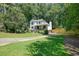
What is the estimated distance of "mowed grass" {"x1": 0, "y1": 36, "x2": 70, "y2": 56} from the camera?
4.24 metres

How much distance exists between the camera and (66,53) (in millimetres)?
4250

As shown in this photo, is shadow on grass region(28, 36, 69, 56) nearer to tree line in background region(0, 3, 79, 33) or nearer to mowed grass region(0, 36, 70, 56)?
mowed grass region(0, 36, 70, 56)

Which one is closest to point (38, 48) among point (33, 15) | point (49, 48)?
point (49, 48)

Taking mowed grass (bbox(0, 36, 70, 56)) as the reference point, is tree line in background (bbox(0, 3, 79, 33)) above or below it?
above

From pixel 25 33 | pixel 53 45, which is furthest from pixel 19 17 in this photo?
pixel 53 45

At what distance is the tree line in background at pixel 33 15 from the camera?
426 centimetres

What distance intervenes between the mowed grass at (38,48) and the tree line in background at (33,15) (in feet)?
0.50

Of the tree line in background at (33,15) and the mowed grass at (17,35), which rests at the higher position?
the tree line in background at (33,15)

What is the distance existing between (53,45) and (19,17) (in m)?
0.48

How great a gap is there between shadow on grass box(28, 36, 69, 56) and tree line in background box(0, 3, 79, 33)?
0.55ft

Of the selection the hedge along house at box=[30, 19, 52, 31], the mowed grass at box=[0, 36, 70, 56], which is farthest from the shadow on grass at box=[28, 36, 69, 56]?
the hedge along house at box=[30, 19, 52, 31]

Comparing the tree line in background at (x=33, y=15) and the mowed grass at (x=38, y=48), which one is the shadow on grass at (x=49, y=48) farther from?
the tree line in background at (x=33, y=15)

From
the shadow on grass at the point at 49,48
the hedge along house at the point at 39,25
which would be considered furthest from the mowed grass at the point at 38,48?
the hedge along house at the point at 39,25

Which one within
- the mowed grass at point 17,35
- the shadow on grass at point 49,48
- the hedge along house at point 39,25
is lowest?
the shadow on grass at point 49,48
